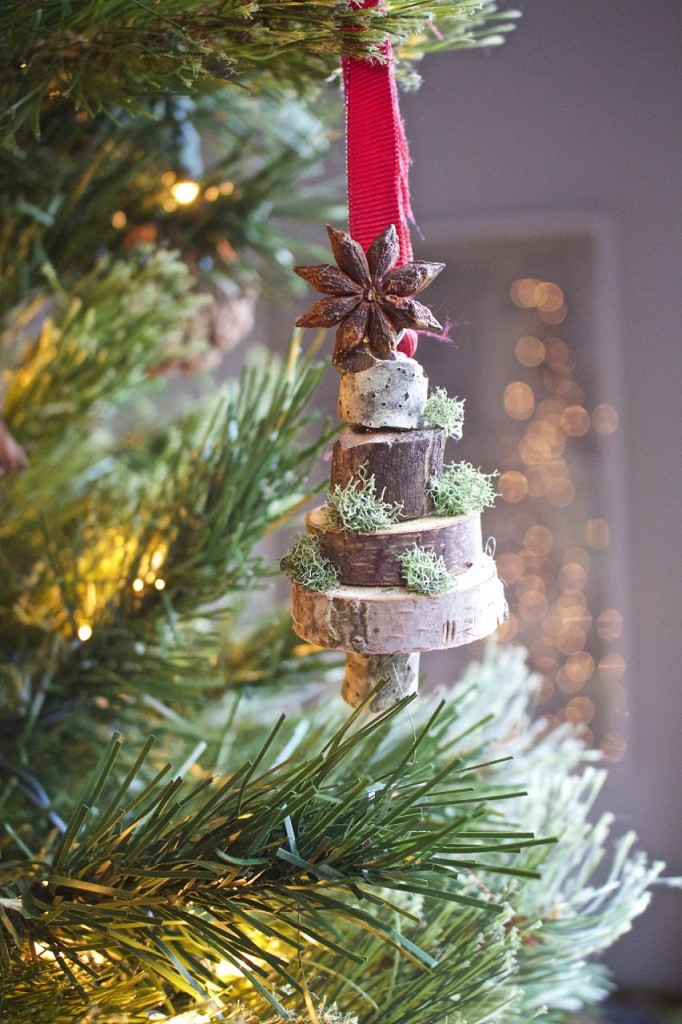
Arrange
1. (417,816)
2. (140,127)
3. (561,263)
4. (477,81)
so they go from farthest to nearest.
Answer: (561,263)
(477,81)
(140,127)
(417,816)

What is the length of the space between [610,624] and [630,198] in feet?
1.78

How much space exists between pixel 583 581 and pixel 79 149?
0.92 m

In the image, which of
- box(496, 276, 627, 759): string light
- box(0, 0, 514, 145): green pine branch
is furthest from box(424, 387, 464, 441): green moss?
box(496, 276, 627, 759): string light

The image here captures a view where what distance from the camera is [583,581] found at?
4.04 feet

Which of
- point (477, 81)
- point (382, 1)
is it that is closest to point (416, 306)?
point (382, 1)

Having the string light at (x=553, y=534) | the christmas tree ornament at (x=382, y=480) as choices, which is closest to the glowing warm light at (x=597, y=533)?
the string light at (x=553, y=534)

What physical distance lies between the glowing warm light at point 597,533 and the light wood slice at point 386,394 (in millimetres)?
962

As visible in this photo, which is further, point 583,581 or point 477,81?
point 583,581

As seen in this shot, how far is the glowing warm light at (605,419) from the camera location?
1.19m

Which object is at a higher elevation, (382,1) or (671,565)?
(382,1)

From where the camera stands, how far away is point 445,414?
0.31m

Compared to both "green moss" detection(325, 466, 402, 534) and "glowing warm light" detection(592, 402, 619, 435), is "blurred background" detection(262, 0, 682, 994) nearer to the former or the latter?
"glowing warm light" detection(592, 402, 619, 435)

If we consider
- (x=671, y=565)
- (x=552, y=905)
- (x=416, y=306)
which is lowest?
(x=552, y=905)

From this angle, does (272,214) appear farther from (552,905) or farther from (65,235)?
(552,905)
